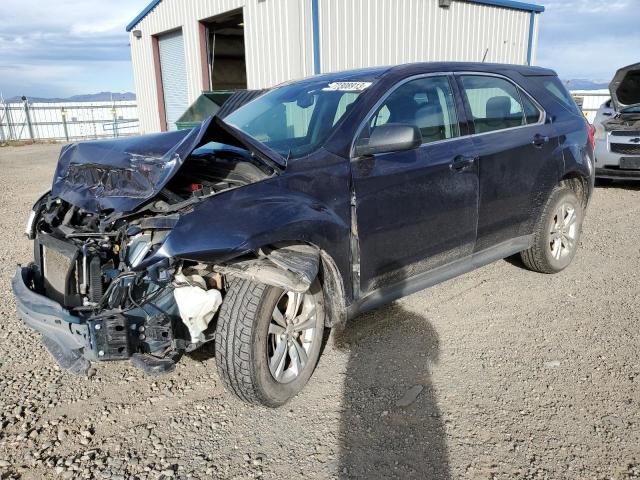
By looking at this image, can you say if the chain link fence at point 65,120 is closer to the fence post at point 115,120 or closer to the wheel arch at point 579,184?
the fence post at point 115,120

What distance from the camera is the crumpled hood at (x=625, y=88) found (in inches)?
364

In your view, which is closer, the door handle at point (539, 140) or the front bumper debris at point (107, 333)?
the front bumper debris at point (107, 333)

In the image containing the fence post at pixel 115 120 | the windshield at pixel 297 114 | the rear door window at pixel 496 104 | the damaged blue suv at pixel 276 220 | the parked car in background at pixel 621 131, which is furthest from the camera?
the fence post at pixel 115 120

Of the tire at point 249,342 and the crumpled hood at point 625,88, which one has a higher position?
the crumpled hood at point 625,88

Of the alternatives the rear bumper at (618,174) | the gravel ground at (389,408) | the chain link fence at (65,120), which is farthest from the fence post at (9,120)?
the rear bumper at (618,174)

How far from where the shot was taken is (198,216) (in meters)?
2.51

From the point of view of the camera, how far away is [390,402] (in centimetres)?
296

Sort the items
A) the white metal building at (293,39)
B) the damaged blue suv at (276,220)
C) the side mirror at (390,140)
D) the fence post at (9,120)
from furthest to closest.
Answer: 1. the fence post at (9,120)
2. the white metal building at (293,39)
3. the side mirror at (390,140)
4. the damaged blue suv at (276,220)

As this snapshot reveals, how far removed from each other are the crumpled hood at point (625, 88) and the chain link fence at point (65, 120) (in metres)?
20.5

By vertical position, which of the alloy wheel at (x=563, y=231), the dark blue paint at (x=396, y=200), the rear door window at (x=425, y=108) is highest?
the rear door window at (x=425, y=108)

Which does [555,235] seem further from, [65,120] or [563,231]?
[65,120]

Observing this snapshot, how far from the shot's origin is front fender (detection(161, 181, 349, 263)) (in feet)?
7.94

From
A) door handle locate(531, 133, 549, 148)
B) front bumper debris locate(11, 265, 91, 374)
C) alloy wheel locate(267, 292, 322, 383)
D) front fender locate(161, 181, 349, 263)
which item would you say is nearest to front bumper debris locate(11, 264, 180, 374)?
front bumper debris locate(11, 265, 91, 374)

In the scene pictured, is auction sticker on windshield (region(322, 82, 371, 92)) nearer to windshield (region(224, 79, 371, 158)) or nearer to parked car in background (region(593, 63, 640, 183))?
windshield (region(224, 79, 371, 158))
